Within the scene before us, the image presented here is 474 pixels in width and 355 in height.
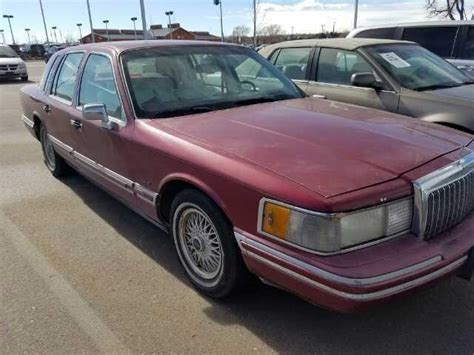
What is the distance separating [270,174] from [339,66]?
4097mm

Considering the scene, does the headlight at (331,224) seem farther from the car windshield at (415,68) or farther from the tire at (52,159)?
the tire at (52,159)

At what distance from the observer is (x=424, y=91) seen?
5.33 meters

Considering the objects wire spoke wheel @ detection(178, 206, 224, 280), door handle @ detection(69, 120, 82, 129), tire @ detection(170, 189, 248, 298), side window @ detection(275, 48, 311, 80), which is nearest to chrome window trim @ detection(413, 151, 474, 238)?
tire @ detection(170, 189, 248, 298)

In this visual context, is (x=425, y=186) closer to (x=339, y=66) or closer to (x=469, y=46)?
(x=339, y=66)

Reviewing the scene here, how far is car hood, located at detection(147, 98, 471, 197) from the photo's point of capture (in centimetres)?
244

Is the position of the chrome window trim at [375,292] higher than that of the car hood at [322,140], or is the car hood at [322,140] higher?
the car hood at [322,140]

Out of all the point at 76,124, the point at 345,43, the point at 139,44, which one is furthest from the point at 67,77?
the point at 345,43

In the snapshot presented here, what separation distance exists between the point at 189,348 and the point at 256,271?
0.58 metres

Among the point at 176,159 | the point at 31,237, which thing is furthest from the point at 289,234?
the point at 31,237

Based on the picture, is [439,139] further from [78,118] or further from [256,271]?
[78,118]

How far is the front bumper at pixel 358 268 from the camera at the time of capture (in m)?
2.18

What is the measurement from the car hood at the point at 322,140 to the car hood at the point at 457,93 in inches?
78.1

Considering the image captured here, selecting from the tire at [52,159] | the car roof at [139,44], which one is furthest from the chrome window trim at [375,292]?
the tire at [52,159]

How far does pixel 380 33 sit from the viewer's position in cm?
843
